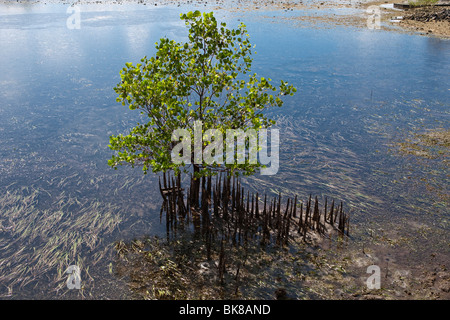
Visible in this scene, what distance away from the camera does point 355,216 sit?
57.0ft

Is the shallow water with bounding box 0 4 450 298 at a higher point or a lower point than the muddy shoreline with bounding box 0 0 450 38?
lower

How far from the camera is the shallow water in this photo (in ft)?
62.4

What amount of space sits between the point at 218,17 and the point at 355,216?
164 ft

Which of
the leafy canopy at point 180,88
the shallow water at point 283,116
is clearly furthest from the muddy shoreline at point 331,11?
the leafy canopy at point 180,88

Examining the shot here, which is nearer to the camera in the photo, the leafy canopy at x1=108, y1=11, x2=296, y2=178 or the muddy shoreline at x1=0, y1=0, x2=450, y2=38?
the leafy canopy at x1=108, y1=11, x2=296, y2=178

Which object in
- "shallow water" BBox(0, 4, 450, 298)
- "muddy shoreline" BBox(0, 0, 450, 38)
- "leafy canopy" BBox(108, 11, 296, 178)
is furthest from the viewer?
"muddy shoreline" BBox(0, 0, 450, 38)

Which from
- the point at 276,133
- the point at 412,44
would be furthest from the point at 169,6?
the point at 276,133

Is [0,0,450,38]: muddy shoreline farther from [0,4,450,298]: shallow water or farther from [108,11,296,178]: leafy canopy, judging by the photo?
[108,11,296,178]: leafy canopy

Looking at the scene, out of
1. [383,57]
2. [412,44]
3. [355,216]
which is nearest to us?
[355,216]

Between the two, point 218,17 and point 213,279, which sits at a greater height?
point 218,17

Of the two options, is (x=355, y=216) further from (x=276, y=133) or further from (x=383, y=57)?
(x=383, y=57)

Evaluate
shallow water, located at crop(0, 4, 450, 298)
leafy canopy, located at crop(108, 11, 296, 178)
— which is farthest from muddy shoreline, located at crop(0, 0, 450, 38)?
leafy canopy, located at crop(108, 11, 296, 178)

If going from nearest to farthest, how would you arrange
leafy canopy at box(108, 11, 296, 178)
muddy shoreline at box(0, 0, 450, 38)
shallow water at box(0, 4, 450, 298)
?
leafy canopy at box(108, 11, 296, 178) < shallow water at box(0, 4, 450, 298) < muddy shoreline at box(0, 0, 450, 38)
